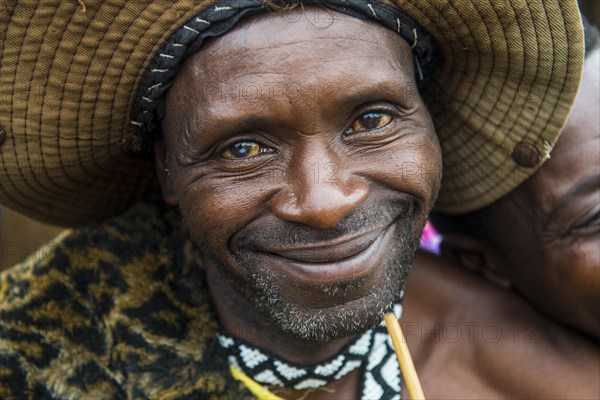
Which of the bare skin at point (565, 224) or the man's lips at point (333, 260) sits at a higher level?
the man's lips at point (333, 260)

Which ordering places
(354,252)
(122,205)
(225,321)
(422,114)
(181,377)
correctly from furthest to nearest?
(122,205), (225,321), (181,377), (422,114), (354,252)

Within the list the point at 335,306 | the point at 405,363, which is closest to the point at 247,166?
the point at 335,306

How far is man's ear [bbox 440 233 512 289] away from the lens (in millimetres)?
2530

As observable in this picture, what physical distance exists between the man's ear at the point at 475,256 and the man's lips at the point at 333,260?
0.71 metres

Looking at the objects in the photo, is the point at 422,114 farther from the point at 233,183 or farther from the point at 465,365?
the point at 465,365

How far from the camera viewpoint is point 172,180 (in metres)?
2.09

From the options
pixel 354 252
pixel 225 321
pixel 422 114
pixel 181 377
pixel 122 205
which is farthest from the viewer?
pixel 122 205

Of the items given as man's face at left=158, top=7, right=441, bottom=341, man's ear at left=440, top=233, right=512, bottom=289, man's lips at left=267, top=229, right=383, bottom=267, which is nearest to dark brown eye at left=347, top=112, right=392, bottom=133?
man's face at left=158, top=7, right=441, bottom=341

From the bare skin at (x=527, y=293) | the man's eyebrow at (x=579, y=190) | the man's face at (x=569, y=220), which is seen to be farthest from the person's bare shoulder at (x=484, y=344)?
the man's eyebrow at (x=579, y=190)

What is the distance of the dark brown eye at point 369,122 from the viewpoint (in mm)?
1920

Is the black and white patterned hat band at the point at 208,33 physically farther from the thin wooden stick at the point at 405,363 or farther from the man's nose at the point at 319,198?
the thin wooden stick at the point at 405,363

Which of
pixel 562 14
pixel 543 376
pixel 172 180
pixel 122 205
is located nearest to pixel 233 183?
pixel 172 180

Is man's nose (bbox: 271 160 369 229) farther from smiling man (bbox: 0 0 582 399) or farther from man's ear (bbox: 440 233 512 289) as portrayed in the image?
man's ear (bbox: 440 233 512 289)

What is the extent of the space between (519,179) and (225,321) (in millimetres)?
915
